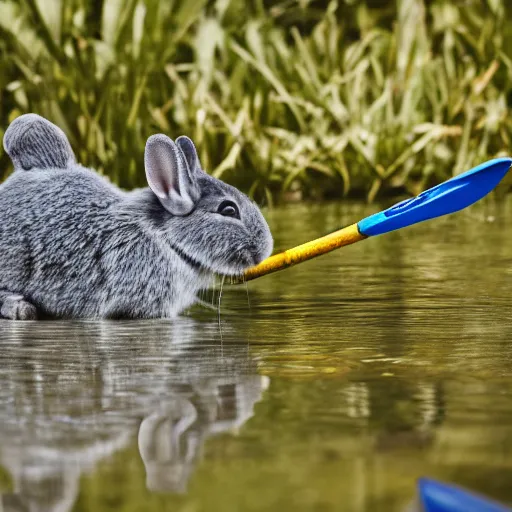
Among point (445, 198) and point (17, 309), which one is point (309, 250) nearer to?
point (445, 198)

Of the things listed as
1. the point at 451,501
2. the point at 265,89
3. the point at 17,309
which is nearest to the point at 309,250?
the point at 17,309

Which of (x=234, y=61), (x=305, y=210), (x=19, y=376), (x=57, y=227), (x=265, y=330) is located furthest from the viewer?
(x=234, y=61)

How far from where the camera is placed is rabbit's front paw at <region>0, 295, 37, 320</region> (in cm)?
421

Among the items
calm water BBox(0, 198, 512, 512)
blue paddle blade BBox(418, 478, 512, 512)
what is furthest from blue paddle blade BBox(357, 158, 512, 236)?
blue paddle blade BBox(418, 478, 512, 512)

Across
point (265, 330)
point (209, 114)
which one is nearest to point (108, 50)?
point (209, 114)

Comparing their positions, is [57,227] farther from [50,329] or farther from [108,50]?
[108,50]

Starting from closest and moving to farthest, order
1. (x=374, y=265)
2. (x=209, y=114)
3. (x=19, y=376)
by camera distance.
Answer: (x=19, y=376) < (x=374, y=265) < (x=209, y=114)

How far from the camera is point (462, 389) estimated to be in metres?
3.06

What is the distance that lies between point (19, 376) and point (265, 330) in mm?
857

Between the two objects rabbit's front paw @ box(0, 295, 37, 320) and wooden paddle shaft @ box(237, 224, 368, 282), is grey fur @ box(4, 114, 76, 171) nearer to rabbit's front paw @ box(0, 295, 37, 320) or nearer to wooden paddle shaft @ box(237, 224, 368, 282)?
rabbit's front paw @ box(0, 295, 37, 320)

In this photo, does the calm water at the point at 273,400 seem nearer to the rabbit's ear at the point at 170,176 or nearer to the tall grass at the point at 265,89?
the rabbit's ear at the point at 170,176

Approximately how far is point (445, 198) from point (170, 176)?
771mm

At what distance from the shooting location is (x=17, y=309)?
422 cm

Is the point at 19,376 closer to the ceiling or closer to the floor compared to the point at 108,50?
closer to the floor
